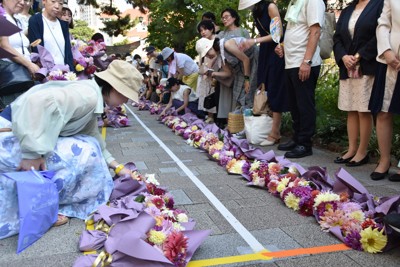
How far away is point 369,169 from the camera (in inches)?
160

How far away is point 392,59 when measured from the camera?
3463 millimetres

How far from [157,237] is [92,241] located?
0.41 meters

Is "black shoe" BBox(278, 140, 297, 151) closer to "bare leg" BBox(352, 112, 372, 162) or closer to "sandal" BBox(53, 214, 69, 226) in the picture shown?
"bare leg" BBox(352, 112, 372, 162)

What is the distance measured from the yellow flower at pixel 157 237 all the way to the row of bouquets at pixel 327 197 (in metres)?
1.07

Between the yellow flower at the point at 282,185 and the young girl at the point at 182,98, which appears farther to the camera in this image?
the young girl at the point at 182,98

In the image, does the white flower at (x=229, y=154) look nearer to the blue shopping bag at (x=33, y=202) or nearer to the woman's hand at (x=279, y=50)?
the woman's hand at (x=279, y=50)

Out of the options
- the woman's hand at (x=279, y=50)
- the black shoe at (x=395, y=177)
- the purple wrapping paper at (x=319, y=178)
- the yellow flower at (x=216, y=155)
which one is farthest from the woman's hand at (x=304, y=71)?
the purple wrapping paper at (x=319, y=178)

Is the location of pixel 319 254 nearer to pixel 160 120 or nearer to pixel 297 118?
pixel 297 118

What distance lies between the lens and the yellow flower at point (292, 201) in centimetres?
295

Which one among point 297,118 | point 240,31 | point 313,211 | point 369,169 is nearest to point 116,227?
point 313,211

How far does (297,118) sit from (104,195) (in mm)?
3012

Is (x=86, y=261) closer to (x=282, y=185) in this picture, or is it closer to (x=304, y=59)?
(x=282, y=185)

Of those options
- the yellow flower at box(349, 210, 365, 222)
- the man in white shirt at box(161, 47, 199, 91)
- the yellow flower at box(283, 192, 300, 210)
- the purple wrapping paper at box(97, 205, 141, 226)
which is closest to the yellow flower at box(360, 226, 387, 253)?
the yellow flower at box(349, 210, 365, 222)

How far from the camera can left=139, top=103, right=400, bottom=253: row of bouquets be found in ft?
7.54
